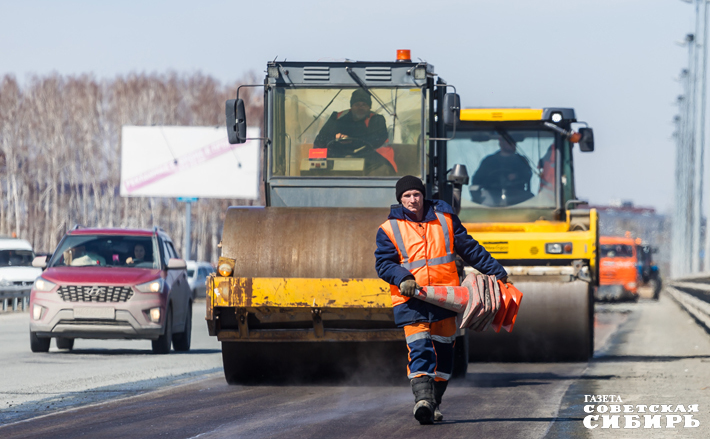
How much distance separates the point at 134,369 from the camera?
12914 millimetres

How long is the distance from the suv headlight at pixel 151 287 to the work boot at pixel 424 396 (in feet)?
25.7

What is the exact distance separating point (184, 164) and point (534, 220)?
3088 centimetres

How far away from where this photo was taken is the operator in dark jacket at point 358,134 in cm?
1176

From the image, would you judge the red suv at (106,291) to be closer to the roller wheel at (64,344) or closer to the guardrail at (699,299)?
the roller wheel at (64,344)

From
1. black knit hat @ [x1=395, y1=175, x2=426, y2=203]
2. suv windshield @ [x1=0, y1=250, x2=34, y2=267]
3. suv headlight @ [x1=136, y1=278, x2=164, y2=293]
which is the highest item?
black knit hat @ [x1=395, y1=175, x2=426, y2=203]

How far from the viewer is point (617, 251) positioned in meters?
43.3

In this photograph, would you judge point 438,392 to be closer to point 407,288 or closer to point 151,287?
point 407,288

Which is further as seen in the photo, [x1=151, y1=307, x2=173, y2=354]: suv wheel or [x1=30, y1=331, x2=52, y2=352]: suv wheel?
[x1=151, y1=307, x2=173, y2=354]: suv wheel

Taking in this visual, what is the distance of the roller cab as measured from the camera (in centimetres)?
1373

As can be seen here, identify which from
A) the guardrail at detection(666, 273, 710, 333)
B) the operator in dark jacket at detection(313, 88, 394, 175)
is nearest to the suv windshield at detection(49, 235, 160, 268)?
the operator in dark jacket at detection(313, 88, 394, 175)

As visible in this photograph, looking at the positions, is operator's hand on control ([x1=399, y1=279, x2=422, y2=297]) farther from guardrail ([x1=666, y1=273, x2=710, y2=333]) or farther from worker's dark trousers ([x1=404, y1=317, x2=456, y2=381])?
guardrail ([x1=666, y1=273, x2=710, y2=333])

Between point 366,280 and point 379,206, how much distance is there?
1.90 m

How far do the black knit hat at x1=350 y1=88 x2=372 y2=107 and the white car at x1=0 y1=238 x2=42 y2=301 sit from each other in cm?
1555

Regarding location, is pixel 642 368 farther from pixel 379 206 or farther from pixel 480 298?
pixel 480 298
